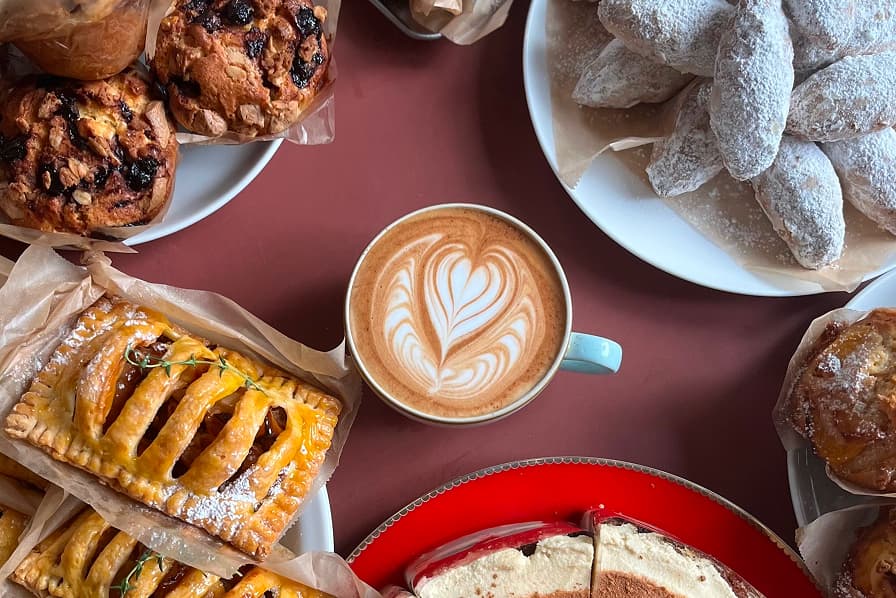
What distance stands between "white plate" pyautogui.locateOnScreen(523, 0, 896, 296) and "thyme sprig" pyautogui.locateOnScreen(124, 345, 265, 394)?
638mm

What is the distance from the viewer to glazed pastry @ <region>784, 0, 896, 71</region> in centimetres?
138

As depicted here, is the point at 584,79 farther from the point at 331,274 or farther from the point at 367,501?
the point at 367,501

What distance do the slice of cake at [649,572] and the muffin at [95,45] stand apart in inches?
42.0

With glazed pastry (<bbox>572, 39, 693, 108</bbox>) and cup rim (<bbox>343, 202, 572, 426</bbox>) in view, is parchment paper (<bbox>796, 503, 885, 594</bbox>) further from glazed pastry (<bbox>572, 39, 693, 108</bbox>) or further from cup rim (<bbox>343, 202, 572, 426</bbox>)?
glazed pastry (<bbox>572, 39, 693, 108</bbox>)

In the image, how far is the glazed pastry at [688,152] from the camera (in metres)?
1.48

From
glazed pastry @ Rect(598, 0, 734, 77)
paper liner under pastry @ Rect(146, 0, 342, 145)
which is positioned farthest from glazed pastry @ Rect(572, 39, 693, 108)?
paper liner under pastry @ Rect(146, 0, 342, 145)

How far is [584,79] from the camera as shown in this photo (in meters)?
1.52

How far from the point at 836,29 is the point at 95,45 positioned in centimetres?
114

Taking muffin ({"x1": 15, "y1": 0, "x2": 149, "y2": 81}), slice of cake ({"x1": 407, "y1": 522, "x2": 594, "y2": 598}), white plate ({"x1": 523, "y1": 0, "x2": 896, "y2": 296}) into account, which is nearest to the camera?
muffin ({"x1": 15, "y1": 0, "x2": 149, "y2": 81})

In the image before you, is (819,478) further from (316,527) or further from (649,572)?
(316,527)

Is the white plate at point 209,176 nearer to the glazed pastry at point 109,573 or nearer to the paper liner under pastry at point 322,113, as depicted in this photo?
the paper liner under pastry at point 322,113

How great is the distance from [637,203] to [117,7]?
901mm

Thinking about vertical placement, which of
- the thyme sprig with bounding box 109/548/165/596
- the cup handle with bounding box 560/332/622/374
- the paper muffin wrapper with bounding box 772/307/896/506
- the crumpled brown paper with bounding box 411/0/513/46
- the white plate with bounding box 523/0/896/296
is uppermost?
the crumpled brown paper with bounding box 411/0/513/46

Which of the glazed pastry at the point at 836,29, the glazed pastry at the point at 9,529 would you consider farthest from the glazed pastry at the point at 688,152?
the glazed pastry at the point at 9,529
